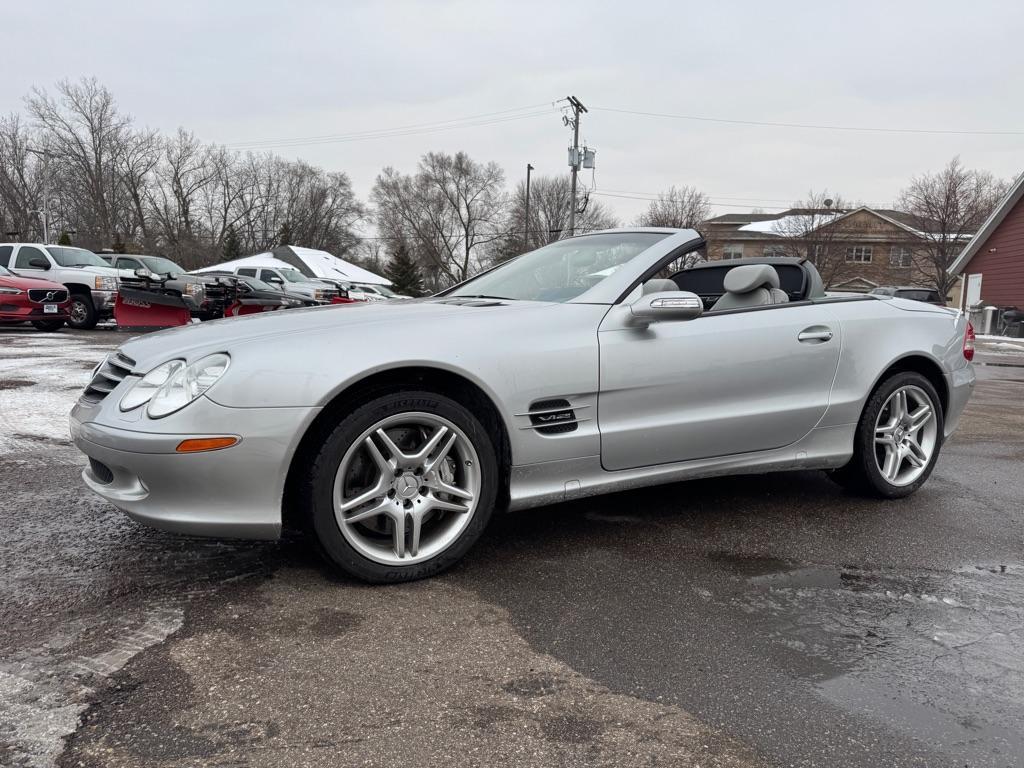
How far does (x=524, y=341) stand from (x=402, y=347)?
0.50 meters

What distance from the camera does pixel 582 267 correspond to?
3.59 m

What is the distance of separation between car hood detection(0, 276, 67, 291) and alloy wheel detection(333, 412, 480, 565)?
1426 centimetres

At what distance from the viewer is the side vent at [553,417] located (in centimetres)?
294

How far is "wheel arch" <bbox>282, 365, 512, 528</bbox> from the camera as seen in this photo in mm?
2656

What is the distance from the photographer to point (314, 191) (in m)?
71.8

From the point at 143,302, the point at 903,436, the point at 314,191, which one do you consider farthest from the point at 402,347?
the point at 314,191

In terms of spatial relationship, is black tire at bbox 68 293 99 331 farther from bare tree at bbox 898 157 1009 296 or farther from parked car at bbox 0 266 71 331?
bare tree at bbox 898 157 1009 296

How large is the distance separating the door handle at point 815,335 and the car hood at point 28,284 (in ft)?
48.4

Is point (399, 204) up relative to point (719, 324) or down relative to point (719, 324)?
up

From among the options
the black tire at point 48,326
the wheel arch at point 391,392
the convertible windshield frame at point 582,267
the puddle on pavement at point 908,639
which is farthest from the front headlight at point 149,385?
the black tire at point 48,326

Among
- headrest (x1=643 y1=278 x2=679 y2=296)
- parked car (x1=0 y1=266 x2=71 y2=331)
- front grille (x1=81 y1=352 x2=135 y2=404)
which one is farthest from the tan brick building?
front grille (x1=81 y1=352 x2=135 y2=404)

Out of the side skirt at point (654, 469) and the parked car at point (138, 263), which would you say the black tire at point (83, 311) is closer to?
the parked car at point (138, 263)

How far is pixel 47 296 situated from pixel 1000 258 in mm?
32029

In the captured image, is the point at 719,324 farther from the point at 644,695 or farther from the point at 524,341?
the point at 644,695
